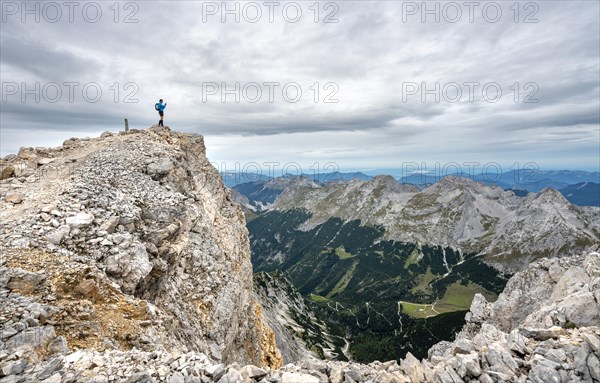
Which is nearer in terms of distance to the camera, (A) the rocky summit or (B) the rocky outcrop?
(A) the rocky summit

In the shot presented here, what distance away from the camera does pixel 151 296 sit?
26094mm

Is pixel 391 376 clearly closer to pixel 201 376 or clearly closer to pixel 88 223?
pixel 201 376

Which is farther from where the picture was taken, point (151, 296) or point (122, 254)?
point (151, 296)

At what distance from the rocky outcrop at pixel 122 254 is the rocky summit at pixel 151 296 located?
0.09 meters

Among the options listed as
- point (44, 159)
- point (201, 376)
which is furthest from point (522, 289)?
point (44, 159)

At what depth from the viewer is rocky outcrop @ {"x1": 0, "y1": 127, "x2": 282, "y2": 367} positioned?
17.5 m

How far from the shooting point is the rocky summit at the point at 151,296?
14469mm

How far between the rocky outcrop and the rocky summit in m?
0.09

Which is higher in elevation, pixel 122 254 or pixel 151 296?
pixel 122 254

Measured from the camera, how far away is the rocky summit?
1447 cm

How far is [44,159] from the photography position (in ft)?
116

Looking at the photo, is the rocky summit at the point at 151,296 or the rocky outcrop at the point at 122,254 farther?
the rocky outcrop at the point at 122,254

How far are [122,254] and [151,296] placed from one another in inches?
191

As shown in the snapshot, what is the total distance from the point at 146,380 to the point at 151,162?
2549cm
